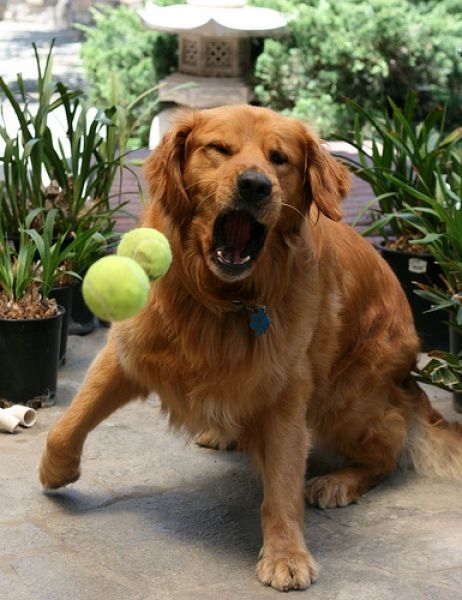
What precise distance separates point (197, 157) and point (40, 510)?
1294mm

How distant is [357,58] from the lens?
9969mm

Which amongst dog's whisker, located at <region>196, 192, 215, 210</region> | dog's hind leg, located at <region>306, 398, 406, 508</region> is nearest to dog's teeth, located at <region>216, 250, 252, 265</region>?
dog's whisker, located at <region>196, 192, 215, 210</region>

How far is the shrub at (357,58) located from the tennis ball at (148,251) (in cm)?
716

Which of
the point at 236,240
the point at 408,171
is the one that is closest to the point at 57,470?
the point at 236,240

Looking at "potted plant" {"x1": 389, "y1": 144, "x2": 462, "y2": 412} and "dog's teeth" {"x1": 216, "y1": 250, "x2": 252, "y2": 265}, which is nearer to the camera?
"dog's teeth" {"x1": 216, "y1": 250, "x2": 252, "y2": 265}

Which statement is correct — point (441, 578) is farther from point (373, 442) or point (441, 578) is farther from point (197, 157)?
point (197, 157)

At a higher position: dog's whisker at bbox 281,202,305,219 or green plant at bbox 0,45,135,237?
dog's whisker at bbox 281,202,305,219

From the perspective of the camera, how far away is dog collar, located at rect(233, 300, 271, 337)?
3398mm

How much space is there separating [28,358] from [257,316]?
1373mm

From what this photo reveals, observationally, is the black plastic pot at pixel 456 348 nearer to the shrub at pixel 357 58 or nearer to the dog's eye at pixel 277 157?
the dog's eye at pixel 277 157

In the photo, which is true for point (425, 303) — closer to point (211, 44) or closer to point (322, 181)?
point (322, 181)

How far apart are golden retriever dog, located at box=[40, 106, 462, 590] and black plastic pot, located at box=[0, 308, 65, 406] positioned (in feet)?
2.67

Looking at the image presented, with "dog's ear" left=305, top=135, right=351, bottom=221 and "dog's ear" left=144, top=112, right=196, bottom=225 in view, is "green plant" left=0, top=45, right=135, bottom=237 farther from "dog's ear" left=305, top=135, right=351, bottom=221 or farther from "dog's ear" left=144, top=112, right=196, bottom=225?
"dog's ear" left=305, top=135, right=351, bottom=221

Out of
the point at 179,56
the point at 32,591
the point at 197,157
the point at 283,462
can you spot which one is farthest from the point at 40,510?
the point at 179,56
